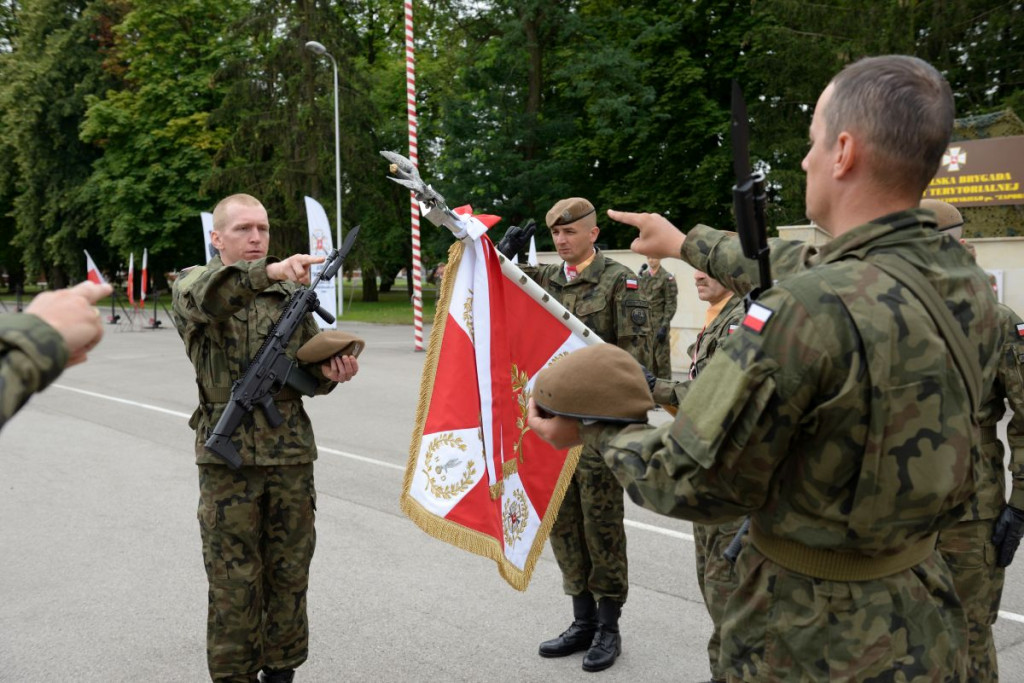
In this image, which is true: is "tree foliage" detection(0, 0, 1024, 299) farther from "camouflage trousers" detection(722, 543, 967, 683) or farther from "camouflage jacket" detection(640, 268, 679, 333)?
"camouflage trousers" detection(722, 543, 967, 683)

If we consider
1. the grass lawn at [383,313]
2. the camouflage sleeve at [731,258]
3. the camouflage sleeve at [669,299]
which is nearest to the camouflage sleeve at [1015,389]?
the camouflage sleeve at [731,258]

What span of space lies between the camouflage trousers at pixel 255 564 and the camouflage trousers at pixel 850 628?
7.48ft

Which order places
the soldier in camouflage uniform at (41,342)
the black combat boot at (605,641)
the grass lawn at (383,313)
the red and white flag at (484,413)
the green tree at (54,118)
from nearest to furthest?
the soldier in camouflage uniform at (41,342) < the red and white flag at (484,413) < the black combat boot at (605,641) < the grass lawn at (383,313) < the green tree at (54,118)

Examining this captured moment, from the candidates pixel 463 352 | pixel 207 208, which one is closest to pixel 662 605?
pixel 463 352

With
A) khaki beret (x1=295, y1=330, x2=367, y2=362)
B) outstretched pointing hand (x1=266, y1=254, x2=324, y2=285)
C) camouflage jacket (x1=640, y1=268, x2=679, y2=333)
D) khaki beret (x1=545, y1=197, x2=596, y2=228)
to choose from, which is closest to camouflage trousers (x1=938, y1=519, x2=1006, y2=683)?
khaki beret (x1=545, y1=197, x2=596, y2=228)

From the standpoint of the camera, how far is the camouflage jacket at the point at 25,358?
1.74 m

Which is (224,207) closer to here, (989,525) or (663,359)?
(989,525)

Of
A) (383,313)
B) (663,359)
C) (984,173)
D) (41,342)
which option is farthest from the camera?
(383,313)

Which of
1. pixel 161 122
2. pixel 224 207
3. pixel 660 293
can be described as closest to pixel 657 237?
pixel 224 207

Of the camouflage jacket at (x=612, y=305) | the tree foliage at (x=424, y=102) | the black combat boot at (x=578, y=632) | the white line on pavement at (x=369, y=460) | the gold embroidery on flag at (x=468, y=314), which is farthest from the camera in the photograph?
the tree foliage at (x=424, y=102)

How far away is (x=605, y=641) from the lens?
4.24m

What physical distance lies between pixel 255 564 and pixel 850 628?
100 inches

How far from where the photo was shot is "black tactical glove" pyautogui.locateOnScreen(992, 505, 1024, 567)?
3348 mm

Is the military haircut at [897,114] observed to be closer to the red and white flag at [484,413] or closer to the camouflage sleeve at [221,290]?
the red and white flag at [484,413]
